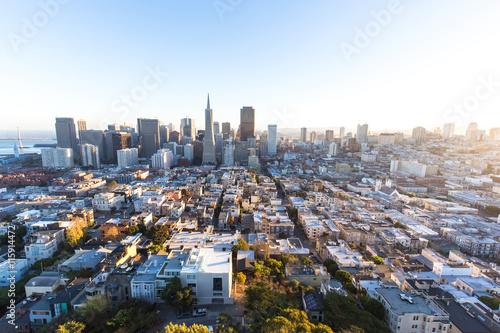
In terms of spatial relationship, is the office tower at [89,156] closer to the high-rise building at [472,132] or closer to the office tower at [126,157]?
the office tower at [126,157]

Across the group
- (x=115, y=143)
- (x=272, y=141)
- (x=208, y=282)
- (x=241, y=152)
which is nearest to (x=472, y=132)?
(x=272, y=141)

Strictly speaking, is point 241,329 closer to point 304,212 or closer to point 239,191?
point 304,212

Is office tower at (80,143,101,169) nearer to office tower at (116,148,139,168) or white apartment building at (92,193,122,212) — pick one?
office tower at (116,148,139,168)

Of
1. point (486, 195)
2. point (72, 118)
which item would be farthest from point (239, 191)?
point (72, 118)

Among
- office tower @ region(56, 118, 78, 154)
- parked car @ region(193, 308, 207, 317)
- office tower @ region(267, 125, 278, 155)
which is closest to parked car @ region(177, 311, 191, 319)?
parked car @ region(193, 308, 207, 317)

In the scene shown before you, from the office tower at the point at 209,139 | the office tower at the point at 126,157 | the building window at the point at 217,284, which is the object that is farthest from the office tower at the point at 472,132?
the office tower at the point at 126,157

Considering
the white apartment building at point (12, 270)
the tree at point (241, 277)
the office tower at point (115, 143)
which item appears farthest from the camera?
the office tower at point (115, 143)

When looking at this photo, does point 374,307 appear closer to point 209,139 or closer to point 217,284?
point 217,284
